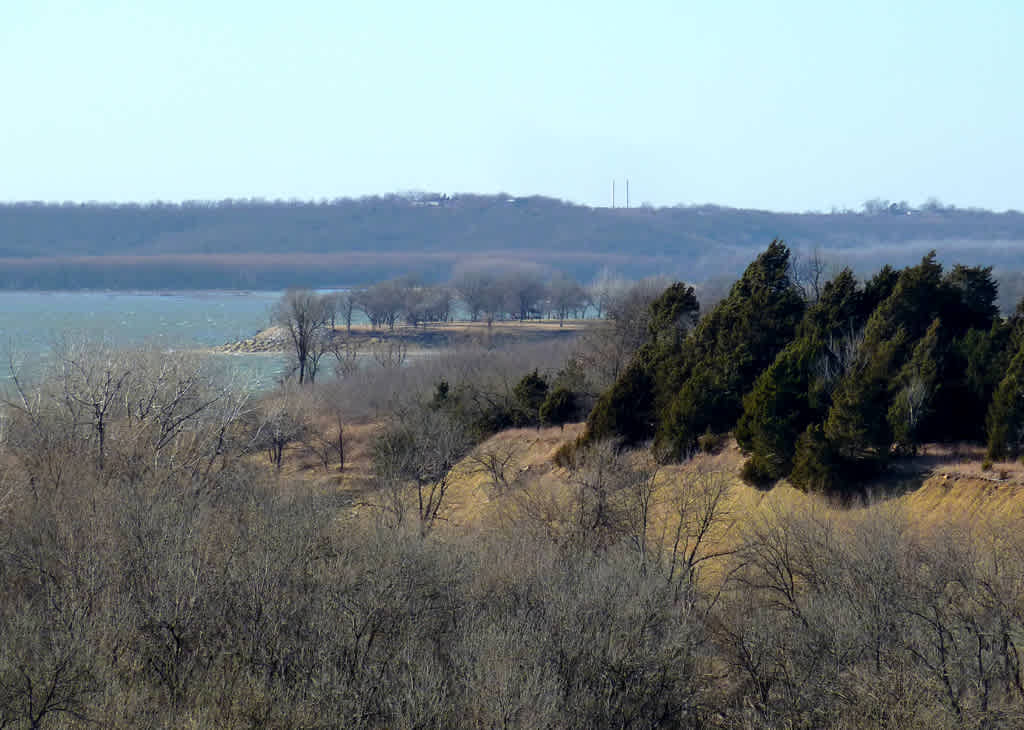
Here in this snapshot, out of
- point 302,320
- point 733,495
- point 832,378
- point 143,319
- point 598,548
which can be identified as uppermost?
point 832,378

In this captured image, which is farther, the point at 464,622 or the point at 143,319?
the point at 143,319

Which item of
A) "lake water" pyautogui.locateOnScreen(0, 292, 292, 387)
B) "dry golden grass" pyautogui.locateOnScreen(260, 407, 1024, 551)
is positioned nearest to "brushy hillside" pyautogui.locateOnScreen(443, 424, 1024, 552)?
"dry golden grass" pyautogui.locateOnScreen(260, 407, 1024, 551)

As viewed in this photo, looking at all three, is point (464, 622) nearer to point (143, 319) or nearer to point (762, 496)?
point (762, 496)

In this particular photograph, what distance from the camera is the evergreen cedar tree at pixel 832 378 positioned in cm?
2791

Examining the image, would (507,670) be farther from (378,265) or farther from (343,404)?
(378,265)

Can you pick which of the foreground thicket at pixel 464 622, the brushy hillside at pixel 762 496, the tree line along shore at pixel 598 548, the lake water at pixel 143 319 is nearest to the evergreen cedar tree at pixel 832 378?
the tree line along shore at pixel 598 548

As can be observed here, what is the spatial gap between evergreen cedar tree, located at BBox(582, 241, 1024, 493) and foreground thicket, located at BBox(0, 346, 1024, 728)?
13.1 ft

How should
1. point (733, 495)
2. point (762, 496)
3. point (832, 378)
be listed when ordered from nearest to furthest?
point (762, 496) → point (733, 495) → point (832, 378)

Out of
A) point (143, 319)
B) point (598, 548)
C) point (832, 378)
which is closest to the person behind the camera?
point (598, 548)

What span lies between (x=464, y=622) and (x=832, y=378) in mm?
17975

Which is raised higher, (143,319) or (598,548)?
(598,548)

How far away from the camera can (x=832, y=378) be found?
3134cm

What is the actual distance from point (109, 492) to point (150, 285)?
548ft

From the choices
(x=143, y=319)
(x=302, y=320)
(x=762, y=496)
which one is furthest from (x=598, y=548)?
(x=143, y=319)
